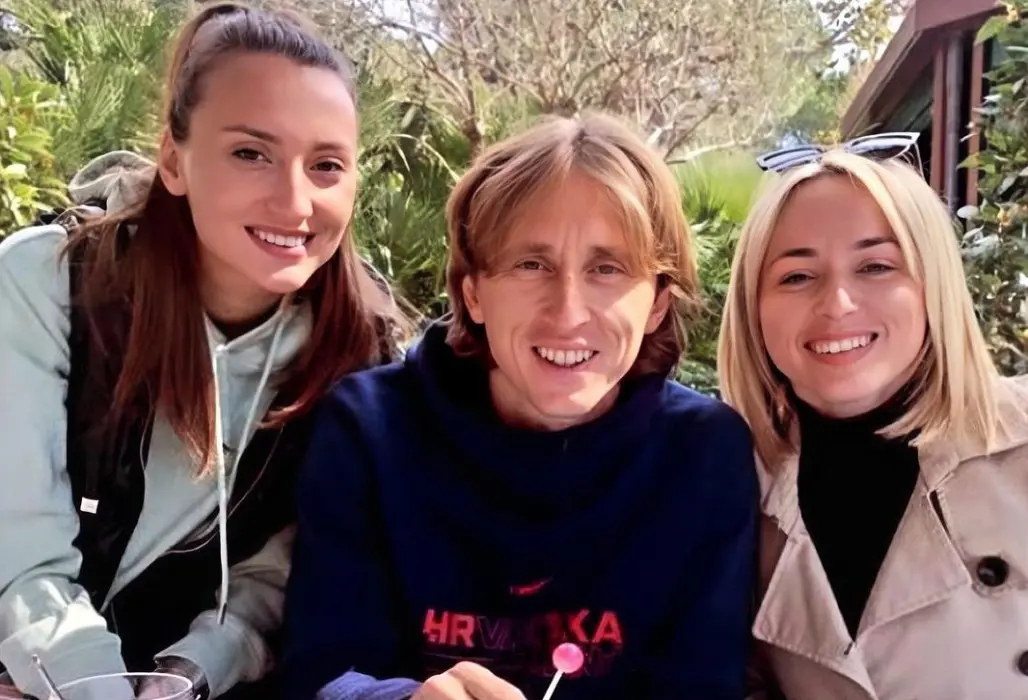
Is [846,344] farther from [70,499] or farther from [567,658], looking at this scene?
[70,499]

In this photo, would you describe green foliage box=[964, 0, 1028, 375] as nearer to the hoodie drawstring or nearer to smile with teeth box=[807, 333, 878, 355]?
smile with teeth box=[807, 333, 878, 355]

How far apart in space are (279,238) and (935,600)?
3.52 feet

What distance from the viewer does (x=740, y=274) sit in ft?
5.05

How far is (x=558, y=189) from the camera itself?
52.4 inches

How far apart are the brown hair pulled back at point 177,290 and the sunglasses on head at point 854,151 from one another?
2.25 ft

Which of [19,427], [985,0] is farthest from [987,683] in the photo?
[985,0]

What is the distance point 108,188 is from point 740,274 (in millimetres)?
1038

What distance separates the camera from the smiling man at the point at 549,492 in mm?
1329

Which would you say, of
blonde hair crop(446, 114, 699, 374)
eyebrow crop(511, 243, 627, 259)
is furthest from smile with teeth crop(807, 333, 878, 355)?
eyebrow crop(511, 243, 627, 259)

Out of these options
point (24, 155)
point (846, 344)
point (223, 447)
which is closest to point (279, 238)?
point (223, 447)

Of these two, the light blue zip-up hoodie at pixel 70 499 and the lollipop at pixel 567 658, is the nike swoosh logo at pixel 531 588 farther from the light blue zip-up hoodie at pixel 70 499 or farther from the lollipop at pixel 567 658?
the light blue zip-up hoodie at pixel 70 499

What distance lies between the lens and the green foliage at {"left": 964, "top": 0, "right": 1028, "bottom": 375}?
6.79ft

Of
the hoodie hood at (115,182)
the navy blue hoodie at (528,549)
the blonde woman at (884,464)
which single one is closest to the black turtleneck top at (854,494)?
the blonde woman at (884,464)

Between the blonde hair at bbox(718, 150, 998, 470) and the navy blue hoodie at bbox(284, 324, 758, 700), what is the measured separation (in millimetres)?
194
